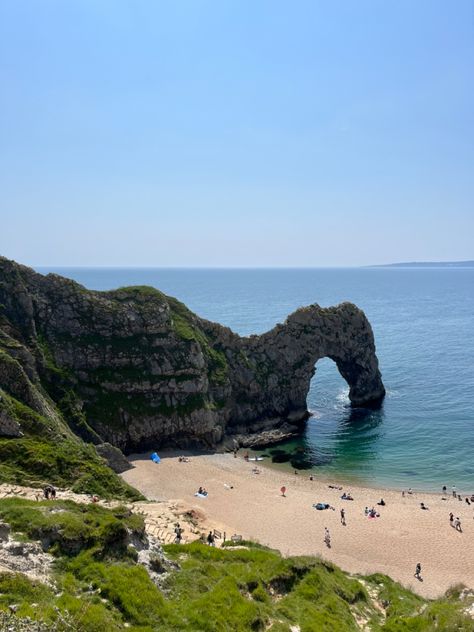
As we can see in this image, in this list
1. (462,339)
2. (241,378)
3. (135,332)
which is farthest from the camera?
(462,339)

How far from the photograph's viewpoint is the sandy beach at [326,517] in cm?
3688

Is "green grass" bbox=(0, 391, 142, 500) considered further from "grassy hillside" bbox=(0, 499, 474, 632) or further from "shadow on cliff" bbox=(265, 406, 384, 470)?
"shadow on cliff" bbox=(265, 406, 384, 470)

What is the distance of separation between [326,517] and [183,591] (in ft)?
94.0

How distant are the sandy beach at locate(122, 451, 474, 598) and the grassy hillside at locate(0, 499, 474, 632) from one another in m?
13.2

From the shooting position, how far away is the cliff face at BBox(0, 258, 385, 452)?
176 ft

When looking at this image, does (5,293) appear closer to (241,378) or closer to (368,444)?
(241,378)

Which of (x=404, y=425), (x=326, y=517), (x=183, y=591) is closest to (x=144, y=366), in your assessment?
(x=326, y=517)

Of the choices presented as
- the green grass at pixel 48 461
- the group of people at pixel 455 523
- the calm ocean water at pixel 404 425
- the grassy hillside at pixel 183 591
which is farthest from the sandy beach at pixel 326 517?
the grassy hillside at pixel 183 591

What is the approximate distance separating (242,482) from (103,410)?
1807cm

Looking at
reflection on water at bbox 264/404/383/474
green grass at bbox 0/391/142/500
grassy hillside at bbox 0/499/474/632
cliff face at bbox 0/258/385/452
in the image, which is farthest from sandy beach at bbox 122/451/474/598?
grassy hillside at bbox 0/499/474/632

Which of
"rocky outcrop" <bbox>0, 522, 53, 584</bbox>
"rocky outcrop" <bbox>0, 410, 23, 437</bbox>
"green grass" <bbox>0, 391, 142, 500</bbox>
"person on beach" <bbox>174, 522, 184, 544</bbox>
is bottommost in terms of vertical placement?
"person on beach" <bbox>174, 522, 184, 544</bbox>

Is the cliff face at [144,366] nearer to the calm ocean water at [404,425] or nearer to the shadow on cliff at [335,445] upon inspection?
the shadow on cliff at [335,445]

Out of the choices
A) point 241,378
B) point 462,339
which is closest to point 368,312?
point 462,339

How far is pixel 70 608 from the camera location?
14859mm
